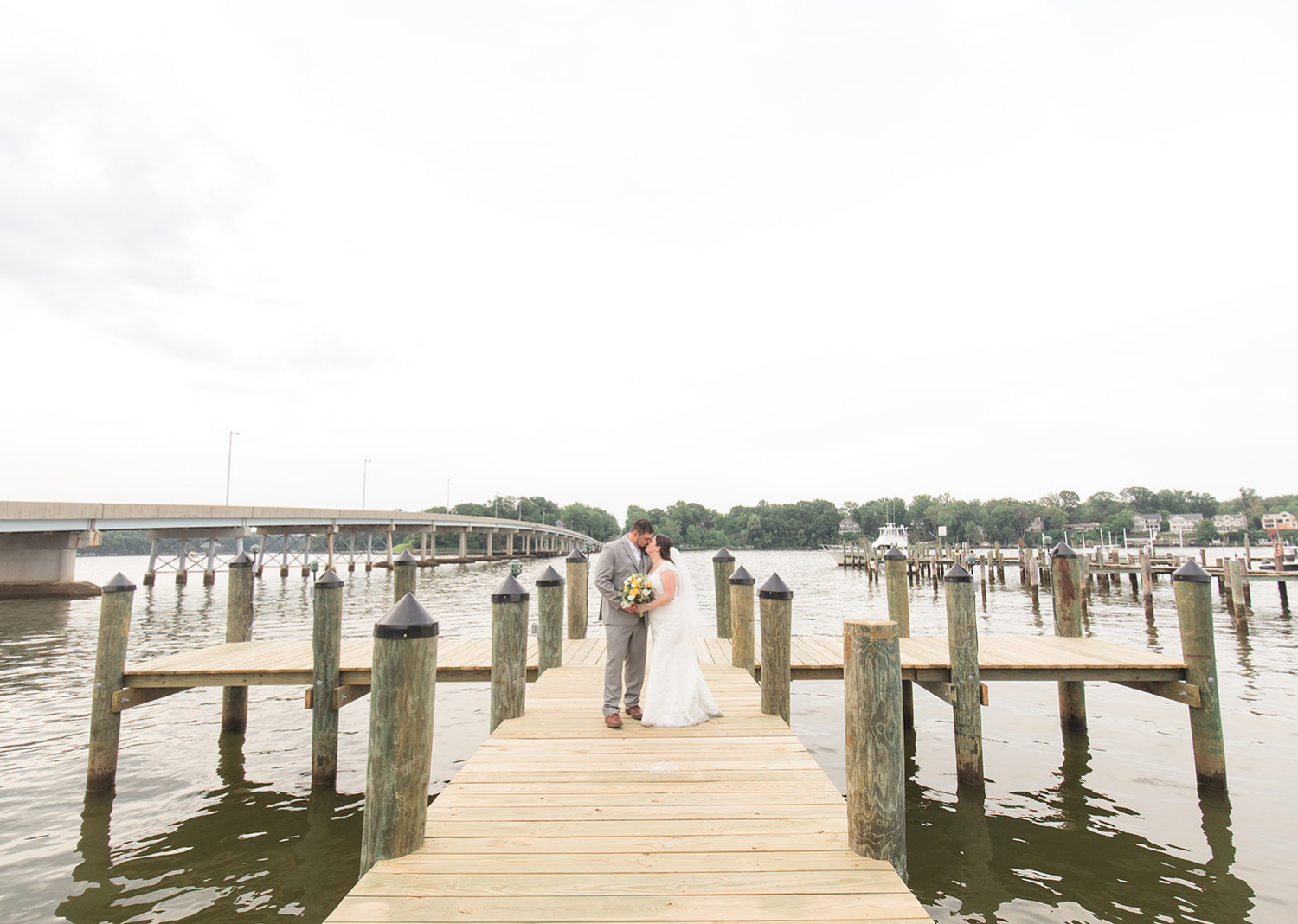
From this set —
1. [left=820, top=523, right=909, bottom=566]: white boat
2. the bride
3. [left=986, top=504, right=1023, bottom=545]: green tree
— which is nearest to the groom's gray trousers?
the bride

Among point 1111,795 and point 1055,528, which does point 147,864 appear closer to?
point 1111,795

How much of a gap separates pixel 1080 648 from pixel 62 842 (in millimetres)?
12970

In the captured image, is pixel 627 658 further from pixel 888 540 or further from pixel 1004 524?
pixel 1004 524

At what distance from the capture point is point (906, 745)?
10266 mm

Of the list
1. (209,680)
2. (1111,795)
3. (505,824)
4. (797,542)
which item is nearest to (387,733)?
(505,824)

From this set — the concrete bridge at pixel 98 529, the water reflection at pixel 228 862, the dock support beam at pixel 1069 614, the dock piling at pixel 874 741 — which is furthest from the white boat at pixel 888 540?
the dock piling at pixel 874 741

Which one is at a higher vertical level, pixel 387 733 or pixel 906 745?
pixel 387 733

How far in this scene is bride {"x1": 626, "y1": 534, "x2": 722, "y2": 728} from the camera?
6391mm

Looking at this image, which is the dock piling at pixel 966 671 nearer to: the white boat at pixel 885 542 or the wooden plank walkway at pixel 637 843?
the wooden plank walkway at pixel 637 843

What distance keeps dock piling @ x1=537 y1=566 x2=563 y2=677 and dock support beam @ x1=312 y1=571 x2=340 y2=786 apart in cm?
256

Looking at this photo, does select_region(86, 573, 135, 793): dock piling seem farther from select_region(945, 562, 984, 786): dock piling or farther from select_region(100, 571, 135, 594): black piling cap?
select_region(945, 562, 984, 786): dock piling

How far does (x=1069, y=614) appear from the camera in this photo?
33.2ft

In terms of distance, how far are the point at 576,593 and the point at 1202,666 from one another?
A: 879cm

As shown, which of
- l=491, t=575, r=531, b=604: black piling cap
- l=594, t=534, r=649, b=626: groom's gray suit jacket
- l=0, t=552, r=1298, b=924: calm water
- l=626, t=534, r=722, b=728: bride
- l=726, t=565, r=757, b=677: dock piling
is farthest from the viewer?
l=726, t=565, r=757, b=677: dock piling
